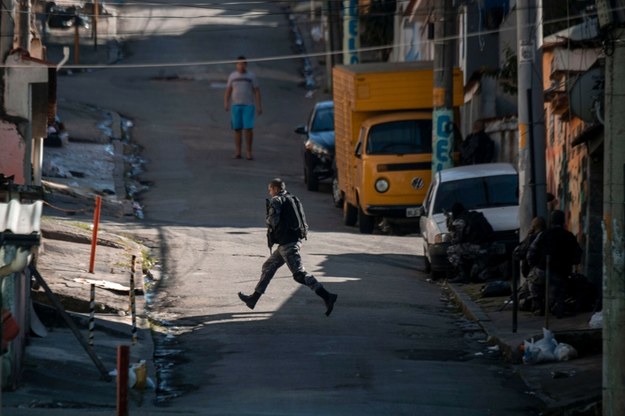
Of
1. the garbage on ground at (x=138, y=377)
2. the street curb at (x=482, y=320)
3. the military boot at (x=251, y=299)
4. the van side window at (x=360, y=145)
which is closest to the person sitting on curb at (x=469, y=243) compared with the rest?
the street curb at (x=482, y=320)

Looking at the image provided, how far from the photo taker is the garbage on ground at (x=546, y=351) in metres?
15.4

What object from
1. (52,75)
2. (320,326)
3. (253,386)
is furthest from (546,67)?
(253,386)

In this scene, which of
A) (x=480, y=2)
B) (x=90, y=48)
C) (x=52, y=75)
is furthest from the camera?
(x=90, y=48)

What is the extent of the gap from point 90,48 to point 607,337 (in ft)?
131

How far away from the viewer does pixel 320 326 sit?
57.4 ft

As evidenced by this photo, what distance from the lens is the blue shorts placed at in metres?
33.3

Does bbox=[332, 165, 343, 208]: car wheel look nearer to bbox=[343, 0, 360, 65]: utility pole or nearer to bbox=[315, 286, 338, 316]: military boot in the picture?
bbox=[343, 0, 360, 65]: utility pole

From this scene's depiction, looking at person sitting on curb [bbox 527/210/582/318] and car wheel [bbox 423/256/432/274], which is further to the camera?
car wheel [bbox 423/256/432/274]

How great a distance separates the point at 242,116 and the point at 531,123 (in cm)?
1472

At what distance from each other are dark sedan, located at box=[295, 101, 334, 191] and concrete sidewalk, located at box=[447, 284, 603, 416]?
11446 millimetres

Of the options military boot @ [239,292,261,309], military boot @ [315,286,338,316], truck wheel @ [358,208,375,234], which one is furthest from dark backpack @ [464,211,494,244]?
truck wheel @ [358,208,375,234]

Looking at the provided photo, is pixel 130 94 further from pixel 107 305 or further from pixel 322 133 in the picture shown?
pixel 107 305

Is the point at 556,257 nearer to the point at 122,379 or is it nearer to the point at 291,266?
the point at 291,266

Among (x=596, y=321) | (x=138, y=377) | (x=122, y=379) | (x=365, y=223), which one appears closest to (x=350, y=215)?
(x=365, y=223)
